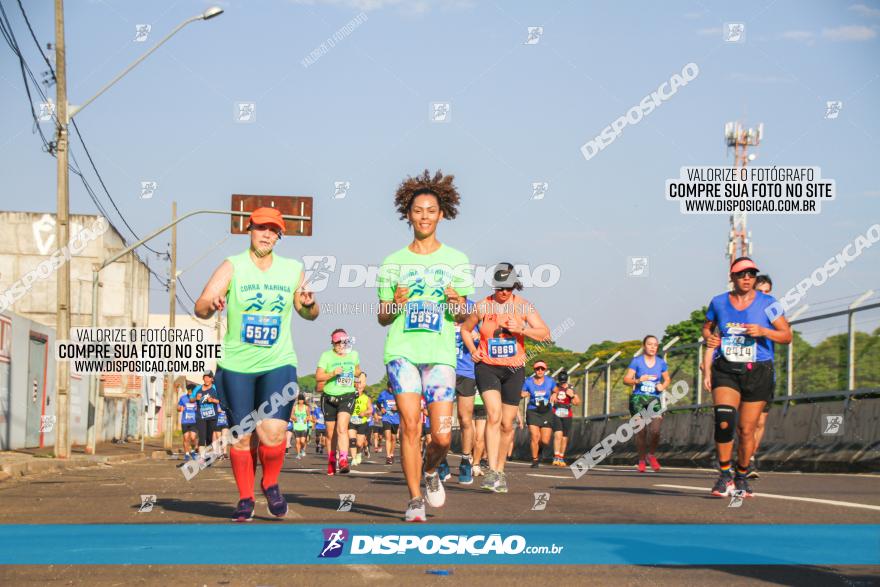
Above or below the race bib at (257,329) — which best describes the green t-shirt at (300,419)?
below

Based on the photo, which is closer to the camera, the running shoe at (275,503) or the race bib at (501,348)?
the running shoe at (275,503)

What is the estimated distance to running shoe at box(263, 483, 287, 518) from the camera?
827 centimetres

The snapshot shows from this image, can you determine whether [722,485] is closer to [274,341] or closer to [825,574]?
[274,341]

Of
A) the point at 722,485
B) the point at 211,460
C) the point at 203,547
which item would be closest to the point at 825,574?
the point at 203,547

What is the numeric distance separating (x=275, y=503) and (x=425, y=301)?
5.48ft

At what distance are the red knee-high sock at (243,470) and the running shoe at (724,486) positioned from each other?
4502mm

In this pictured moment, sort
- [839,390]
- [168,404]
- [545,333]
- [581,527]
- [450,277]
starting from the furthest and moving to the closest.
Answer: [168,404]
[839,390]
[545,333]
[450,277]
[581,527]

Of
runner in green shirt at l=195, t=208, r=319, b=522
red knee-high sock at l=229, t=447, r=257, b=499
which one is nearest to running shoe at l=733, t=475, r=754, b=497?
runner in green shirt at l=195, t=208, r=319, b=522

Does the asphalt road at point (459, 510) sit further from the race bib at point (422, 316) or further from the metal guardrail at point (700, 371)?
the metal guardrail at point (700, 371)

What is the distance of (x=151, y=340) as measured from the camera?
32.9 metres

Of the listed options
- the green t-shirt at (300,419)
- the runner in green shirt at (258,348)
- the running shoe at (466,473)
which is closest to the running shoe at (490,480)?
the running shoe at (466,473)

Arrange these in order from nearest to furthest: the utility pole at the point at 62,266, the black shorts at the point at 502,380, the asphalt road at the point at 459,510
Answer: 1. the asphalt road at the point at 459,510
2. the black shorts at the point at 502,380
3. the utility pole at the point at 62,266

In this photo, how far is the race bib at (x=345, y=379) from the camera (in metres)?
17.0

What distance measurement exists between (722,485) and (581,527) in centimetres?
353
